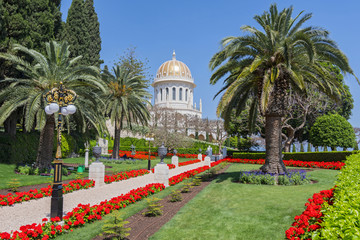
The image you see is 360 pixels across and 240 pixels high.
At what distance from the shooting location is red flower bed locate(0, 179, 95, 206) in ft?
29.0

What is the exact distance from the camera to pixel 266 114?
13203 mm

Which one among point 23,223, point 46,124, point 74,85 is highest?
point 74,85

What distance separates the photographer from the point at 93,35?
3092 centimetres

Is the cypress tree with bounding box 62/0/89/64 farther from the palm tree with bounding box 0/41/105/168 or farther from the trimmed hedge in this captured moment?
the trimmed hedge

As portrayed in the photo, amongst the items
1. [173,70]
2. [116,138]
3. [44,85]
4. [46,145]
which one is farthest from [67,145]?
[173,70]

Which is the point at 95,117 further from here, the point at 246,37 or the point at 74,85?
the point at 246,37

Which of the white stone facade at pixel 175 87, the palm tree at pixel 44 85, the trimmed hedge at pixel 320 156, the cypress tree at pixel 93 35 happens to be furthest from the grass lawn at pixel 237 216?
the white stone facade at pixel 175 87

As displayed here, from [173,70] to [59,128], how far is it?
7983 cm

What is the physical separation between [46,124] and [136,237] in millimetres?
11746

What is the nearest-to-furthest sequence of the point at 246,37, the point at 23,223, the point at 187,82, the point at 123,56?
1. the point at 23,223
2. the point at 246,37
3. the point at 123,56
4. the point at 187,82

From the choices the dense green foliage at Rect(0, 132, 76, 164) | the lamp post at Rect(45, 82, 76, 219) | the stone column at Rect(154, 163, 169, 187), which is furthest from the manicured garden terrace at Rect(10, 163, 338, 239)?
the dense green foliage at Rect(0, 132, 76, 164)

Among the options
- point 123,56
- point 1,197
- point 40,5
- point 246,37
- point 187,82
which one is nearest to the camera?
point 1,197

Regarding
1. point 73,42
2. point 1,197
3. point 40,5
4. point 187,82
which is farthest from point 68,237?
point 187,82

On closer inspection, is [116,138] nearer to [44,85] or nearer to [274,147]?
[44,85]
